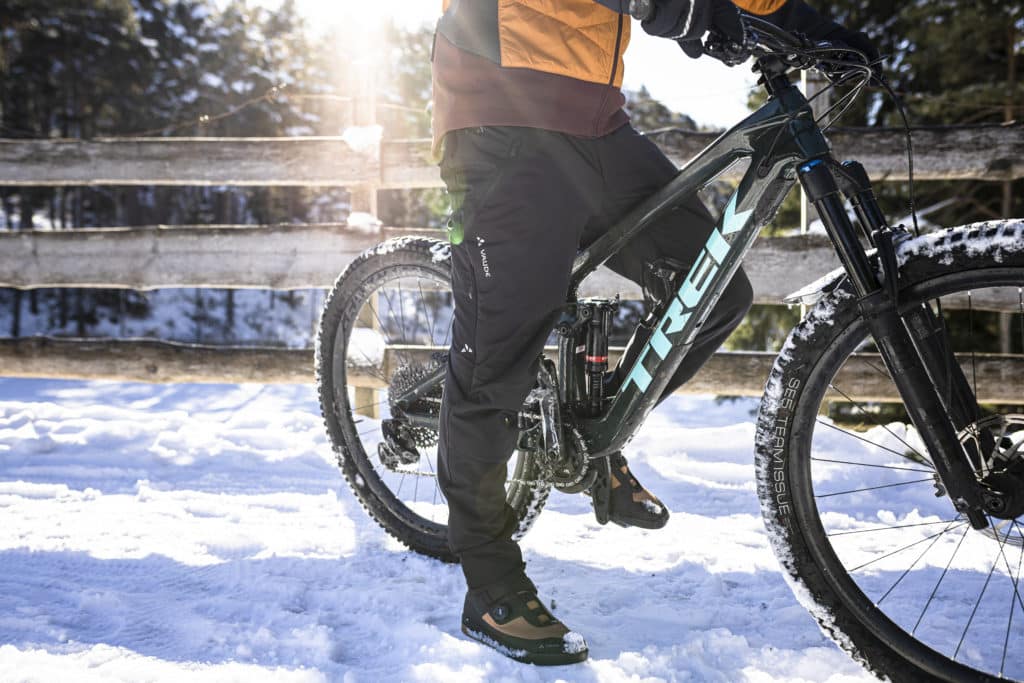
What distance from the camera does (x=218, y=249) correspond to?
154 inches

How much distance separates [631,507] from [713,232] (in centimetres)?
85

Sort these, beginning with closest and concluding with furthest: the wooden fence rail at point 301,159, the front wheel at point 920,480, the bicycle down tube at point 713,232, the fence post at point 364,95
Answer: the front wheel at point 920,480
the bicycle down tube at point 713,232
the wooden fence rail at point 301,159
the fence post at point 364,95

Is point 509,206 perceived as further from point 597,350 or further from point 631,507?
point 631,507

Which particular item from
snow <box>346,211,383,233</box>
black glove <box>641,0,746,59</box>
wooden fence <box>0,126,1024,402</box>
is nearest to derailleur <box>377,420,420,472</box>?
black glove <box>641,0,746,59</box>

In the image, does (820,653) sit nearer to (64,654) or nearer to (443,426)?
(443,426)

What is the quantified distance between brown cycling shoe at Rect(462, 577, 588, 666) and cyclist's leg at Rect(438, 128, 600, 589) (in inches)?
2.0

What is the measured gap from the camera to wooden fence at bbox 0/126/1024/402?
3.62 meters

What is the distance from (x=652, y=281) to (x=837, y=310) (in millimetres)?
552

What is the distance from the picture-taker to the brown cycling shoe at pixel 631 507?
6.43 feet

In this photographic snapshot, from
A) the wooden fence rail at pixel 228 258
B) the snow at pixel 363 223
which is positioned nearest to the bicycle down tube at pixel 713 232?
the wooden fence rail at pixel 228 258

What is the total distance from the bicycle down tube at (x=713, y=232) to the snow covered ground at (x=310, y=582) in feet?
1.73

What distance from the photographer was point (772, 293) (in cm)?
356

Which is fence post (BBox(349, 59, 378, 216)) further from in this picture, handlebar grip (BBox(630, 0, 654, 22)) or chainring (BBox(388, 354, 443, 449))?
handlebar grip (BBox(630, 0, 654, 22))

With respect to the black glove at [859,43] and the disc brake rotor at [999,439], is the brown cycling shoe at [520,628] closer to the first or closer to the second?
the disc brake rotor at [999,439]
